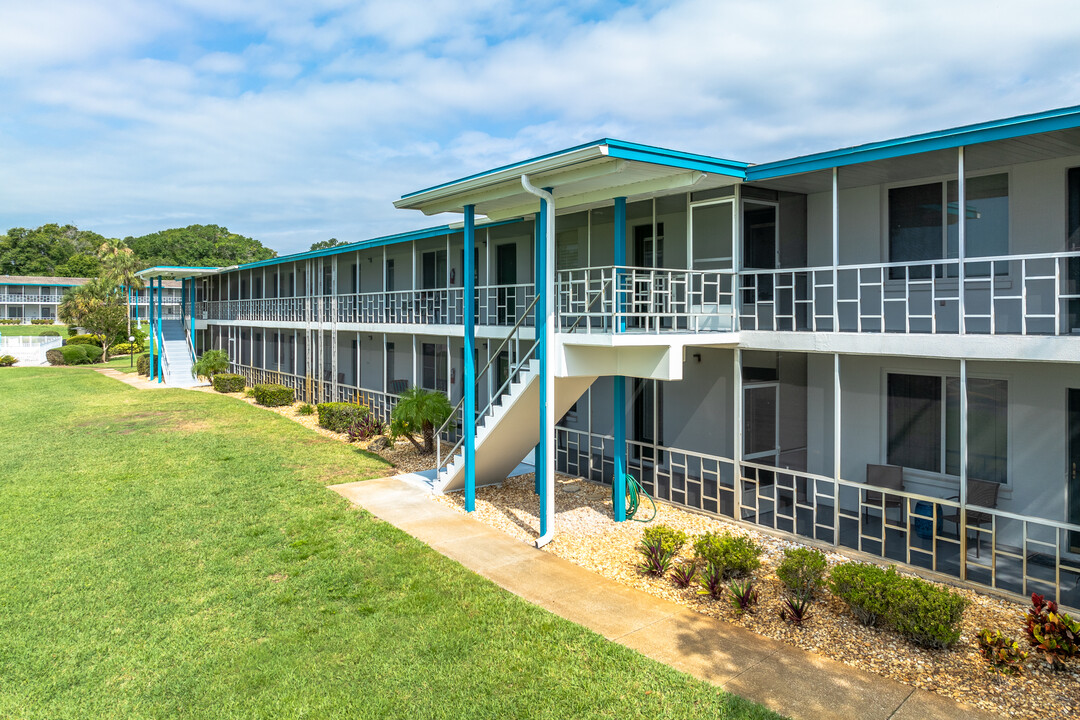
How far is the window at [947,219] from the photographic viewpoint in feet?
28.1

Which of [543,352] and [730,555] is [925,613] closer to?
[730,555]

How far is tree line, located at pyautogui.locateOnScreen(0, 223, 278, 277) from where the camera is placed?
9269cm

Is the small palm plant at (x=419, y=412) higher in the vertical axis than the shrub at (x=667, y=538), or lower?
higher

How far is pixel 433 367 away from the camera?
1942cm

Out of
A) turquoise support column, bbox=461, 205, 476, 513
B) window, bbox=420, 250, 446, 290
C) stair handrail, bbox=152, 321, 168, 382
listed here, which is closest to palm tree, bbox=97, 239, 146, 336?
stair handrail, bbox=152, 321, 168, 382

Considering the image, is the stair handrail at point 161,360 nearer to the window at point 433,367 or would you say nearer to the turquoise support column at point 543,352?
the window at point 433,367

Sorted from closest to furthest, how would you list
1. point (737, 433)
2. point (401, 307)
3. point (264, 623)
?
point (264, 623), point (737, 433), point (401, 307)

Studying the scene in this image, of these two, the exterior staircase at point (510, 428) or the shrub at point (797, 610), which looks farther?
the exterior staircase at point (510, 428)

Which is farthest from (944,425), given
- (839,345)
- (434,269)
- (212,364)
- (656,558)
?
(212,364)

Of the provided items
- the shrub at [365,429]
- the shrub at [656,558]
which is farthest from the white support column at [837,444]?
the shrub at [365,429]

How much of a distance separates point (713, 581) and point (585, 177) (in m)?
5.21

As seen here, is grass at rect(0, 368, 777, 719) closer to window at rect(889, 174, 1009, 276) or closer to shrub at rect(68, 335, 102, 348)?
window at rect(889, 174, 1009, 276)

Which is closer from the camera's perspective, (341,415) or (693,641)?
(693,641)

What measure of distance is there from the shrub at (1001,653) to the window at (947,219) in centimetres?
501
